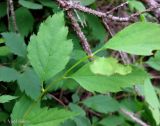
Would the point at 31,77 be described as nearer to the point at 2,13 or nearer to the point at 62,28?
the point at 62,28

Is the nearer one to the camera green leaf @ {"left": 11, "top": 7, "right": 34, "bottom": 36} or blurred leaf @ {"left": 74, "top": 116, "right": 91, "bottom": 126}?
blurred leaf @ {"left": 74, "top": 116, "right": 91, "bottom": 126}

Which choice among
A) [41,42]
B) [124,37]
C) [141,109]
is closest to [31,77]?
[41,42]

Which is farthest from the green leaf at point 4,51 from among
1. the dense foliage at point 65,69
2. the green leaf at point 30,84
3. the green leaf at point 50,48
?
the green leaf at point 50,48

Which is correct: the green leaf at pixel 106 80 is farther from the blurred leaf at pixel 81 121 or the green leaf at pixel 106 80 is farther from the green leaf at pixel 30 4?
the green leaf at pixel 30 4

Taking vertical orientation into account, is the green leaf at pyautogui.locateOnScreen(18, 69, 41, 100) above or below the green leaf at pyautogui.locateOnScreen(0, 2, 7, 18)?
below

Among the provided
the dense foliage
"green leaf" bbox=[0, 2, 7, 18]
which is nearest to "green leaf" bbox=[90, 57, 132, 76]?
the dense foliage

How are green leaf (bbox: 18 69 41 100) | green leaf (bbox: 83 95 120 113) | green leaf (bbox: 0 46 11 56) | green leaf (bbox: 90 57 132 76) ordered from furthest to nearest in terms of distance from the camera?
1. green leaf (bbox: 83 95 120 113)
2. green leaf (bbox: 0 46 11 56)
3. green leaf (bbox: 18 69 41 100)
4. green leaf (bbox: 90 57 132 76)

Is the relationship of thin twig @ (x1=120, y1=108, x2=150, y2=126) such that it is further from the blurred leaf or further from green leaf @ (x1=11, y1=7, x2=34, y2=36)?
green leaf @ (x1=11, y1=7, x2=34, y2=36)
